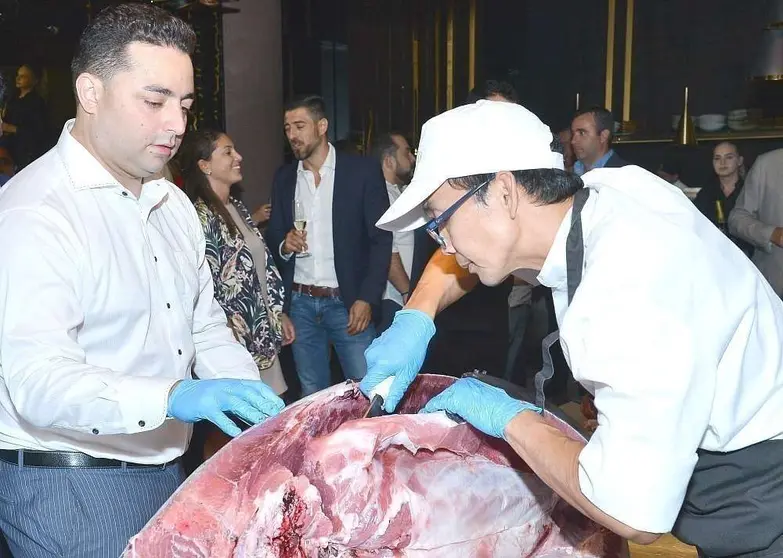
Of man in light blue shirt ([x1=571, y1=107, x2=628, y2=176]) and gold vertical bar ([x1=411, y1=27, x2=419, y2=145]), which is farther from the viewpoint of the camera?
gold vertical bar ([x1=411, y1=27, x2=419, y2=145])

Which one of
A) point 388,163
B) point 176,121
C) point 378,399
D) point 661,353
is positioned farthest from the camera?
point 388,163

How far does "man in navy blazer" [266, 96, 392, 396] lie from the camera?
4145 millimetres

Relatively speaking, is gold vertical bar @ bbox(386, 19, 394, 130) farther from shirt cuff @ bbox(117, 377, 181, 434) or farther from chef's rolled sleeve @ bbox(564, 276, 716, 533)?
chef's rolled sleeve @ bbox(564, 276, 716, 533)

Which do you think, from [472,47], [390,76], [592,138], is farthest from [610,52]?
[592,138]

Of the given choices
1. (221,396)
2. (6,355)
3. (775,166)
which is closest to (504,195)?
(221,396)

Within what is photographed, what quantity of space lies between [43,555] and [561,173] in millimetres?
1155

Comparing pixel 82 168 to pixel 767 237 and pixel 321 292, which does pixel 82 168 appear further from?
pixel 767 237

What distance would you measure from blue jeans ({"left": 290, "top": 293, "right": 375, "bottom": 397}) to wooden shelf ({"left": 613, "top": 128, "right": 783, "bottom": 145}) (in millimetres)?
5288

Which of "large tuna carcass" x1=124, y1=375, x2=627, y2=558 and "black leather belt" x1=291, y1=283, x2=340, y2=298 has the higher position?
"large tuna carcass" x1=124, y1=375, x2=627, y2=558

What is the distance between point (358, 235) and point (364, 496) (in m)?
2.75

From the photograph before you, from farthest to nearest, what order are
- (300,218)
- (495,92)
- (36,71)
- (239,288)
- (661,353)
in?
(36,71) < (300,218) < (495,92) < (239,288) < (661,353)

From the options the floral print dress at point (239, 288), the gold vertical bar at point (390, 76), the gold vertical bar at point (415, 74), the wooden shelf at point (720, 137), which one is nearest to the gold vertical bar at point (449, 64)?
the gold vertical bar at point (415, 74)

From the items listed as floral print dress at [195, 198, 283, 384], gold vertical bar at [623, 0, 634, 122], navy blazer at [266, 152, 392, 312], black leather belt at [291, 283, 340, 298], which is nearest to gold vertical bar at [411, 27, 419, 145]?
gold vertical bar at [623, 0, 634, 122]

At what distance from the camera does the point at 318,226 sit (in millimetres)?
4211
